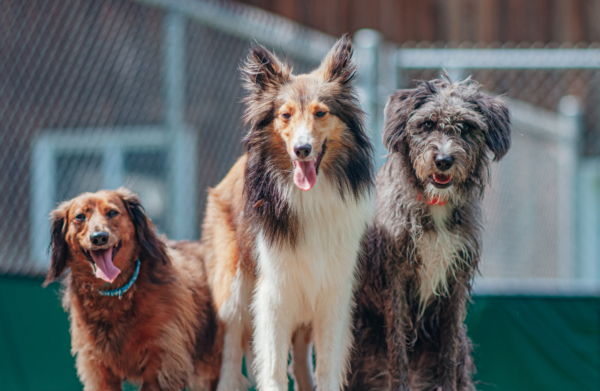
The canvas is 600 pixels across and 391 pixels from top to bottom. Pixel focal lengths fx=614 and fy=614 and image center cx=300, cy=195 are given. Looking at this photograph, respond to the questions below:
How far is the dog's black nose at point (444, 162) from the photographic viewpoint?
2.79 meters

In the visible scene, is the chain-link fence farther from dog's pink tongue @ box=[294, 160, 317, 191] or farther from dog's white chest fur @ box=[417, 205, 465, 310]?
dog's pink tongue @ box=[294, 160, 317, 191]

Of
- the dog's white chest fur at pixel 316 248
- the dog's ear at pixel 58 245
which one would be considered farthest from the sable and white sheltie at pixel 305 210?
the dog's ear at pixel 58 245

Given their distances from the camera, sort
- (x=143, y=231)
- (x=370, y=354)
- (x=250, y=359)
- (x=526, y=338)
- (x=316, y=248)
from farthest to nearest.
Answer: (x=526, y=338) < (x=250, y=359) < (x=370, y=354) < (x=143, y=231) < (x=316, y=248)

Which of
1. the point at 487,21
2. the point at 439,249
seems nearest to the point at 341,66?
the point at 439,249

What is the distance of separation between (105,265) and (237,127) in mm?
3276

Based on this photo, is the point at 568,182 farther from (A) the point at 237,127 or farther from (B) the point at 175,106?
(B) the point at 175,106

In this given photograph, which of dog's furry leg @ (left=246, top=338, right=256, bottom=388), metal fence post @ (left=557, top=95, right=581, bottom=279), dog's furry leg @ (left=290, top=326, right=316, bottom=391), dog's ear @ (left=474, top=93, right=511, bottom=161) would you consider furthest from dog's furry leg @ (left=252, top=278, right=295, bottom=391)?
metal fence post @ (left=557, top=95, right=581, bottom=279)

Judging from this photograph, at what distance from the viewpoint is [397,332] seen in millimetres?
3053

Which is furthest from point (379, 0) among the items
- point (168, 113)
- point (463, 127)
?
point (463, 127)

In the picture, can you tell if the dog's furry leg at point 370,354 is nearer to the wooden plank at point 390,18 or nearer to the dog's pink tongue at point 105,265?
the dog's pink tongue at point 105,265

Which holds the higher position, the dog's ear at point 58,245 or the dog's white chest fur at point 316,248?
the dog's white chest fur at point 316,248

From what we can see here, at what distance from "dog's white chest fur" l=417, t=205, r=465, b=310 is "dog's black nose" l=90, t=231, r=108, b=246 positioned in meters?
1.52

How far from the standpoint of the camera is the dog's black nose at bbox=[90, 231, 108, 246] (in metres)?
2.96

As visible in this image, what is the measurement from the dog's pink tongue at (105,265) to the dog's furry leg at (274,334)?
0.74 metres
